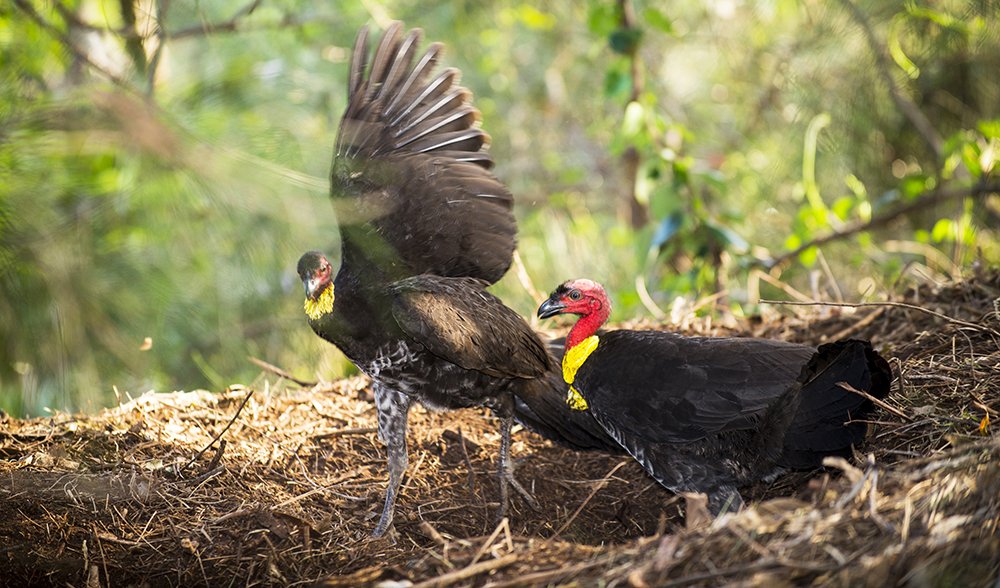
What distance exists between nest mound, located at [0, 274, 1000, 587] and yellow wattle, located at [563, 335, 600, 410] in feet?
1.11

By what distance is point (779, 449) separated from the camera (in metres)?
3.21

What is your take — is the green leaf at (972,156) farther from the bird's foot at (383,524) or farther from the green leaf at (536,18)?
the bird's foot at (383,524)

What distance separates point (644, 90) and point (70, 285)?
13.4ft

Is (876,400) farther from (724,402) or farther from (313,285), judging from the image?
(313,285)

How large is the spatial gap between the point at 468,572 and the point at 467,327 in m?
1.26

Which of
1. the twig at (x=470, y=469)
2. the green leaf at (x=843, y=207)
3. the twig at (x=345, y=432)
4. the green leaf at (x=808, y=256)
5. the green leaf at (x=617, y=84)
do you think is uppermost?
the green leaf at (x=617, y=84)

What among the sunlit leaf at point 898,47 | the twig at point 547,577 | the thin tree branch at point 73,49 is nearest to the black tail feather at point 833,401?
the twig at point 547,577

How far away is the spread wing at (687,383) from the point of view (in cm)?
325

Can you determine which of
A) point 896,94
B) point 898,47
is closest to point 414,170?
point 898,47

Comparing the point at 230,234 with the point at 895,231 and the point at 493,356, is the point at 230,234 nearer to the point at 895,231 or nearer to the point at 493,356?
the point at 493,356

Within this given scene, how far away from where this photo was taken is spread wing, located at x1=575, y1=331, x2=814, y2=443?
3252 millimetres

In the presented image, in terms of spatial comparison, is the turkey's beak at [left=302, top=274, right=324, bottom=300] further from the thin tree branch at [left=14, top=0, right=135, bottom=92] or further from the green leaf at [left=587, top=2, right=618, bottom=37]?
the green leaf at [left=587, top=2, right=618, bottom=37]

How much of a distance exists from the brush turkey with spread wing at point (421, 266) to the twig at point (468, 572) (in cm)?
93

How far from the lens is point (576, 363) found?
368cm
